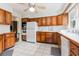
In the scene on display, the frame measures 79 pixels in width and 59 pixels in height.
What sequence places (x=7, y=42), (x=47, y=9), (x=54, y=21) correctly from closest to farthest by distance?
(x=54, y=21) → (x=47, y=9) → (x=7, y=42)

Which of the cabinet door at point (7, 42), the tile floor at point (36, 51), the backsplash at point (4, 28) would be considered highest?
the backsplash at point (4, 28)

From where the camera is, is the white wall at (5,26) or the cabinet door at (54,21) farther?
the white wall at (5,26)

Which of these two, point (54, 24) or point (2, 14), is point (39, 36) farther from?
point (2, 14)

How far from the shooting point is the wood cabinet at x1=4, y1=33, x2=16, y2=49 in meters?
3.09

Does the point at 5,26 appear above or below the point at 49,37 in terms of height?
above

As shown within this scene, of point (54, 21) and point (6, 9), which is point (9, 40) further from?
point (54, 21)

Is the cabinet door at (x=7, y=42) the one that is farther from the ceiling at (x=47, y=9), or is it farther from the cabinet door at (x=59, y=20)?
the cabinet door at (x=59, y=20)

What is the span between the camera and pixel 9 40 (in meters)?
3.31

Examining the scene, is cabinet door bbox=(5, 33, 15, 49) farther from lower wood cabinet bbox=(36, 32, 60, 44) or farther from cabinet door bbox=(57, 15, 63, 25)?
cabinet door bbox=(57, 15, 63, 25)

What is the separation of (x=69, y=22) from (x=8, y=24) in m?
2.19

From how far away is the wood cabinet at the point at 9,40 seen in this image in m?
3.09

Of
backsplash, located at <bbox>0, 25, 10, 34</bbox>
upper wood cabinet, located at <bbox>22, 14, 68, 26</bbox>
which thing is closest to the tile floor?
upper wood cabinet, located at <bbox>22, 14, 68, 26</bbox>

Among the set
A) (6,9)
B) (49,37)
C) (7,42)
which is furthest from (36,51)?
(6,9)

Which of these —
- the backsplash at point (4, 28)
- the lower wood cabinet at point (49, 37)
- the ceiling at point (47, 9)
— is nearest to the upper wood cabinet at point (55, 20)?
the ceiling at point (47, 9)
